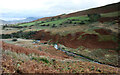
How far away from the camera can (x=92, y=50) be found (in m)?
19.7

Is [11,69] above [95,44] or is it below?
above

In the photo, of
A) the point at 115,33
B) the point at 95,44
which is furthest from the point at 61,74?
the point at 115,33

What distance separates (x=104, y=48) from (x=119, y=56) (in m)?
4.02

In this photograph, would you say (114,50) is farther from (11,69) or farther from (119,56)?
(11,69)

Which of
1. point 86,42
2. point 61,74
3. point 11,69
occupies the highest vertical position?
point 11,69

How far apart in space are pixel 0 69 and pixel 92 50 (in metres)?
19.5

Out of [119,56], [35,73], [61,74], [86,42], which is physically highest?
[35,73]

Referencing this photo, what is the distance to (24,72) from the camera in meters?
4.02

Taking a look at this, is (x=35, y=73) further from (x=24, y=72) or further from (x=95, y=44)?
(x=95, y=44)

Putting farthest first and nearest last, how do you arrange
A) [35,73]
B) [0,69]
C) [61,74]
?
[61,74] < [35,73] < [0,69]

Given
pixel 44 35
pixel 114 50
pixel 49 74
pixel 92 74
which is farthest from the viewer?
pixel 44 35

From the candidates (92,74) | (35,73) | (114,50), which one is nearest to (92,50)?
(114,50)

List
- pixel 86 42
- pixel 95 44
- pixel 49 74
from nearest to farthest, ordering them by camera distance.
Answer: pixel 49 74, pixel 95 44, pixel 86 42

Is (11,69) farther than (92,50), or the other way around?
(92,50)
